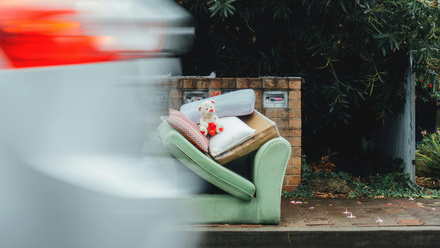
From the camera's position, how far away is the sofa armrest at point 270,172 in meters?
4.26

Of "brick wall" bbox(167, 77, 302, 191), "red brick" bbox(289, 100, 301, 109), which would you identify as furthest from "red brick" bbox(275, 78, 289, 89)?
"red brick" bbox(289, 100, 301, 109)

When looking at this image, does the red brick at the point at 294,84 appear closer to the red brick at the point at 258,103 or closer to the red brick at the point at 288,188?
the red brick at the point at 258,103

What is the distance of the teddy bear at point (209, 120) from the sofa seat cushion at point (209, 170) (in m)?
0.44

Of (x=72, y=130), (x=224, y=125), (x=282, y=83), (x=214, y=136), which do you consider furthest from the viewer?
(x=282, y=83)

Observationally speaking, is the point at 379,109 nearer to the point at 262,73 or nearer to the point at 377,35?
the point at 377,35

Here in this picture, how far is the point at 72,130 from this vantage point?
5.19ft

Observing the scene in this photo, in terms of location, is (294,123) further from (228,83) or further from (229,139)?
(229,139)

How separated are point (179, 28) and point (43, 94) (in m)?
0.70

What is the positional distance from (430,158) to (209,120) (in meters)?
3.84

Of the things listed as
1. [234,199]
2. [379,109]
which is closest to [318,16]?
[379,109]

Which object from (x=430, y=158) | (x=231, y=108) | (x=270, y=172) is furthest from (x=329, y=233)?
(x=430, y=158)

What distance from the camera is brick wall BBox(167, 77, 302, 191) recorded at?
5816mm

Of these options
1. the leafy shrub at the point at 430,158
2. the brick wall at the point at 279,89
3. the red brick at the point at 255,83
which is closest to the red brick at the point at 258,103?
the brick wall at the point at 279,89

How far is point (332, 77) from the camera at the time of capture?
6.56 m
